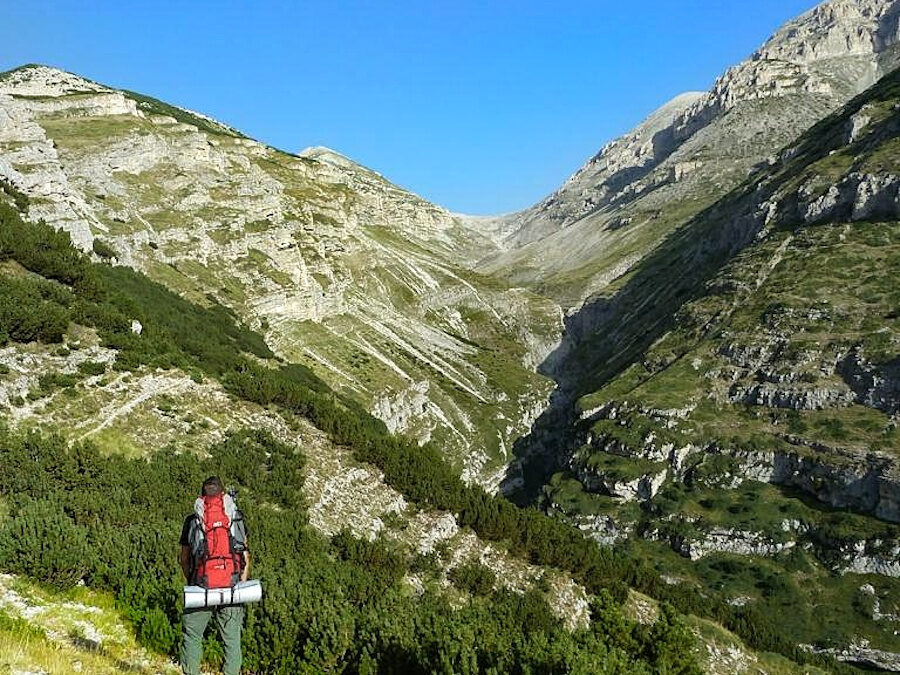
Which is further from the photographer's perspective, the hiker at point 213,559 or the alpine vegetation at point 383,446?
the alpine vegetation at point 383,446

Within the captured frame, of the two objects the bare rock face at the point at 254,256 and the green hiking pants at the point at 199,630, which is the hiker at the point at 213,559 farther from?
the bare rock face at the point at 254,256

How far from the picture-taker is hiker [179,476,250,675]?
11047 millimetres

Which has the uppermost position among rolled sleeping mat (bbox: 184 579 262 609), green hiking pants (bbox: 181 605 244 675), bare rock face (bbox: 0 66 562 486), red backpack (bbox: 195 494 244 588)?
bare rock face (bbox: 0 66 562 486)

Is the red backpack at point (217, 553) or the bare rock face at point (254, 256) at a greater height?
the bare rock face at point (254, 256)

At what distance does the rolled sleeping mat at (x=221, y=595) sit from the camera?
1074cm

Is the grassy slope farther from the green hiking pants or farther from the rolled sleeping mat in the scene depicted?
the rolled sleeping mat

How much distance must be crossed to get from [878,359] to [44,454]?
153975 millimetres

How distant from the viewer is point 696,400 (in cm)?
15188

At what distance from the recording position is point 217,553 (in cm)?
1104

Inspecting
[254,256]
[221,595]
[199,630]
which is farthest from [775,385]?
[221,595]

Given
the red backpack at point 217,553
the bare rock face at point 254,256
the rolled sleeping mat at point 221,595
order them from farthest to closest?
the bare rock face at point 254,256
the red backpack at point 217,553
the rolled sleeping mat at point 221,595

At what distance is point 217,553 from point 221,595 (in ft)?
2.43

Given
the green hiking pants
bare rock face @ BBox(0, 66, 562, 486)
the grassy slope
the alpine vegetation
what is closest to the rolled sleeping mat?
the alpine vegetation

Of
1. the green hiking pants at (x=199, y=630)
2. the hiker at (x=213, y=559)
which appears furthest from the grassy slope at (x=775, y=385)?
the hiker at (x=213, y=559)
